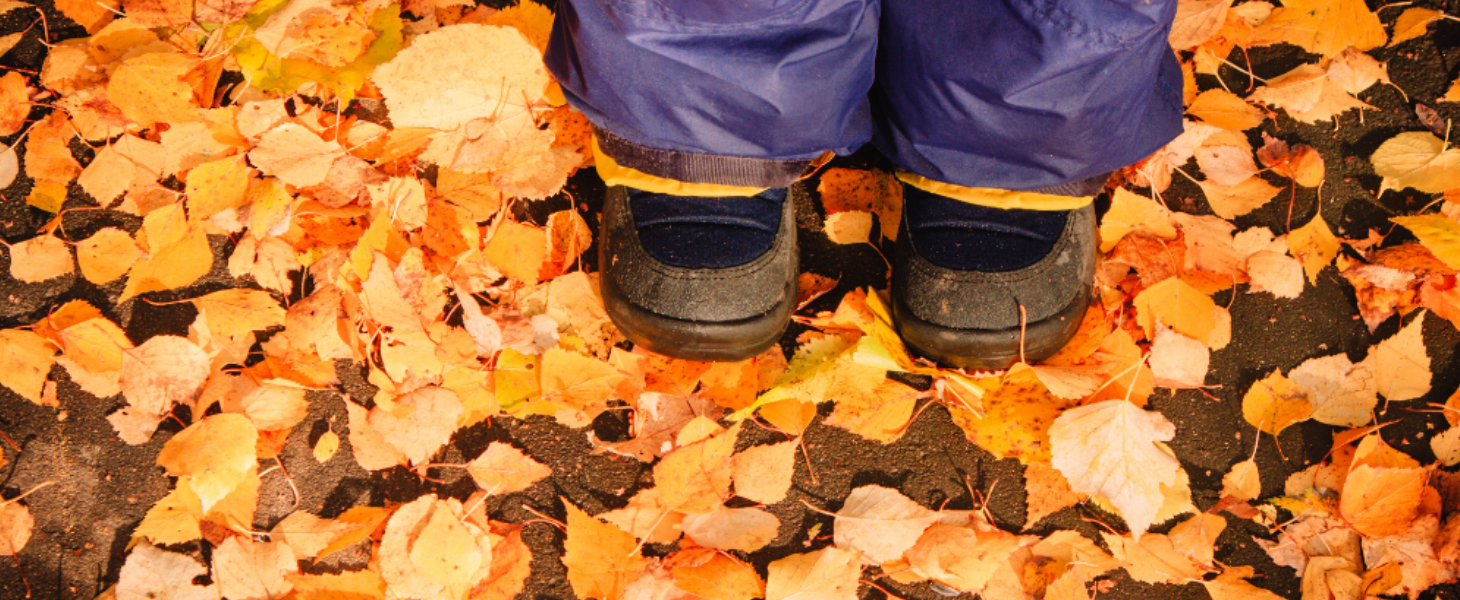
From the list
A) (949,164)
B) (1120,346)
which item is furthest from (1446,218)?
(949,164)

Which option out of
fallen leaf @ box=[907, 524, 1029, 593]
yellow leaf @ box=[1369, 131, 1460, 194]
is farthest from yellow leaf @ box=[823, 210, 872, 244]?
yellow leaf @ box=[1369, 131, 1460, 194]

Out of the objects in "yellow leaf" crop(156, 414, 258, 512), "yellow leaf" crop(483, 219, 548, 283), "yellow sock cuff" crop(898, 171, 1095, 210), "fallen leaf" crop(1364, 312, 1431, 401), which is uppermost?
"yellow sock cuff" crop(898, 171, 1095, 210)

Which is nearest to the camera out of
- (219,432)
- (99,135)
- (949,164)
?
(949,164)

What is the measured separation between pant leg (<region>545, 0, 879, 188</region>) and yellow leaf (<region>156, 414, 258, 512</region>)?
0.81m

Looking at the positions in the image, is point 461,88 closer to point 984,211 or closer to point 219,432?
point 219,432

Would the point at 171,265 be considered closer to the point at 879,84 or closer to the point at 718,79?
the point at 718,79

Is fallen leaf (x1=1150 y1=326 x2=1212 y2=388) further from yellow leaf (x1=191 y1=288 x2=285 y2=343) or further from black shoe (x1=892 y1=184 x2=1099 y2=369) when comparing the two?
yellow leaf (x1=191 y1=288 x2=285 y2=343)

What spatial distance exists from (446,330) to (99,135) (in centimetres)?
77

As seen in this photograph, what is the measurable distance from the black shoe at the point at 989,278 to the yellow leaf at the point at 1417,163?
2.41ft

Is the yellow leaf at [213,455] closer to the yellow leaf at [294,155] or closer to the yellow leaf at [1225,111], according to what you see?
the yellow leaf at [294,155]

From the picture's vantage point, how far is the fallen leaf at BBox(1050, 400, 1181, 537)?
1.30 m

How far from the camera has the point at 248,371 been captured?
54.0 inches

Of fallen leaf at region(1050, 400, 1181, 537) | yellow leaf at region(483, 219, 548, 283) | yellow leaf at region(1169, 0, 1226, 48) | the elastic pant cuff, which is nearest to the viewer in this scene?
the elastic pant cuff

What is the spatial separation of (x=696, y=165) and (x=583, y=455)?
1.88 ft
